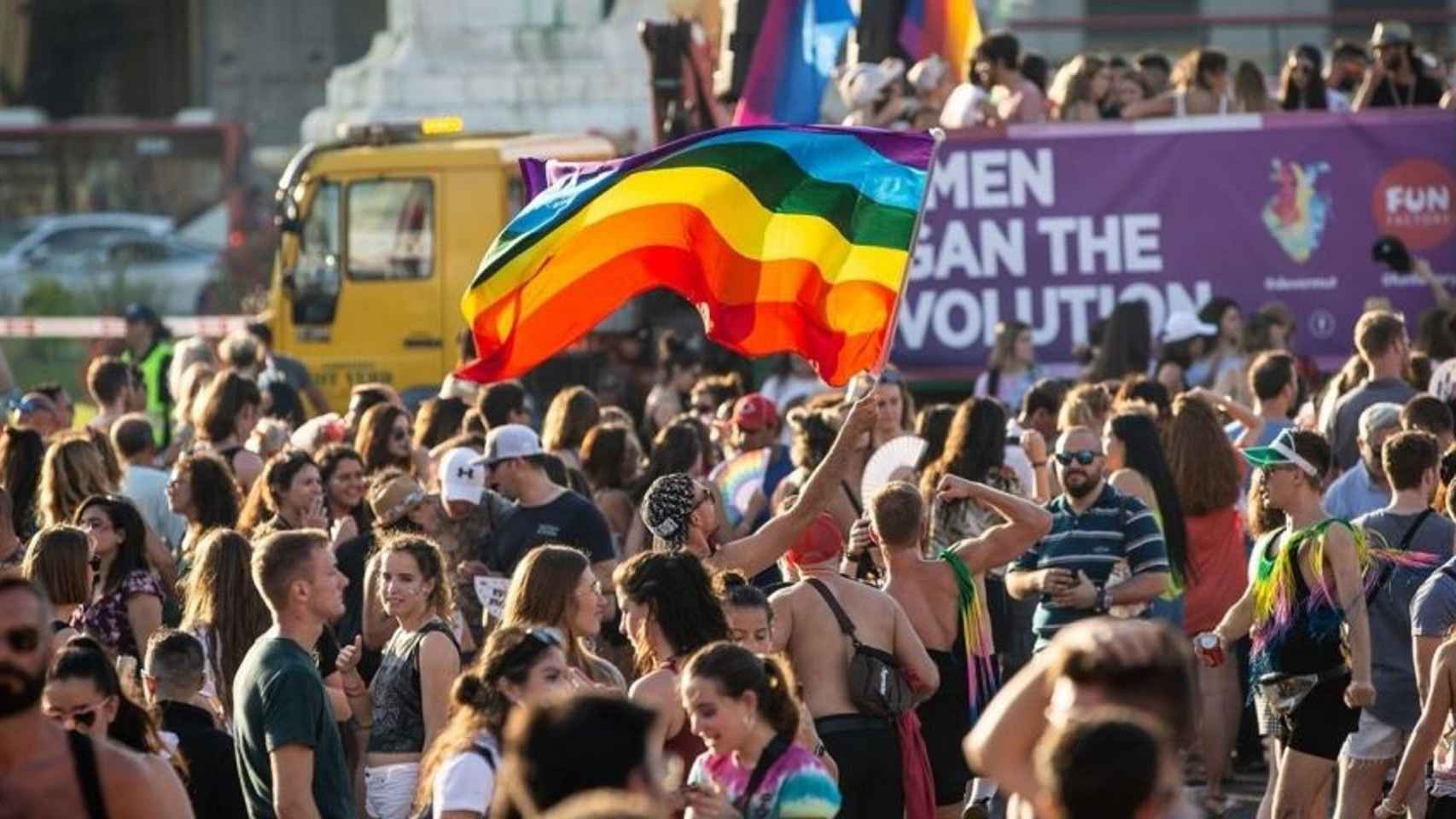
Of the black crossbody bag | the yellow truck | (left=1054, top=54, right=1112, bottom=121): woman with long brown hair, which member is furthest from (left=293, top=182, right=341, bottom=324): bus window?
the black crossbody bag

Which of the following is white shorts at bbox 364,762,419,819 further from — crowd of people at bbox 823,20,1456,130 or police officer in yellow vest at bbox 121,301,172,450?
police officer in yellow vest at bbox 121,301,172,450

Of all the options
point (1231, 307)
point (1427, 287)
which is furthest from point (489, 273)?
point (1427, 287)

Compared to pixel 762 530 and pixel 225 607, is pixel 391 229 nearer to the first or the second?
pixel 762 530

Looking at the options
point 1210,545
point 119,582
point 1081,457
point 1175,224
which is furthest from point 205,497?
point 1175,224

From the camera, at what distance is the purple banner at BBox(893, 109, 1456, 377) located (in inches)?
710

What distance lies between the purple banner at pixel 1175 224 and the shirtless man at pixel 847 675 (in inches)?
352

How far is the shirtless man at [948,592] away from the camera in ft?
32.6

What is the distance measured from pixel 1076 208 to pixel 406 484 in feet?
24.8

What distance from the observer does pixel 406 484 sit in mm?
11234

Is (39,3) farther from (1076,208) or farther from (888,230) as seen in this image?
(888,230)

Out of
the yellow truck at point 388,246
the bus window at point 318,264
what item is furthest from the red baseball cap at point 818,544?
the bus window at point 318,264

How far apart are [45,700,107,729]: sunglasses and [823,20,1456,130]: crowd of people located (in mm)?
11093

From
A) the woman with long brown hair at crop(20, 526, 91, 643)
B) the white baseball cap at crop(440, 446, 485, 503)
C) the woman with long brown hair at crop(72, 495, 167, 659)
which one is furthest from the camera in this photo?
the white baseball cap at crop(440, 446, 485, 503)

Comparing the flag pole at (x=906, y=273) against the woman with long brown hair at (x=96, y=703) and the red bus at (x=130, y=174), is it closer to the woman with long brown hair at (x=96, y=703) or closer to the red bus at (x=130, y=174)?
the woman with long brown hair at (x=96, y=703)
